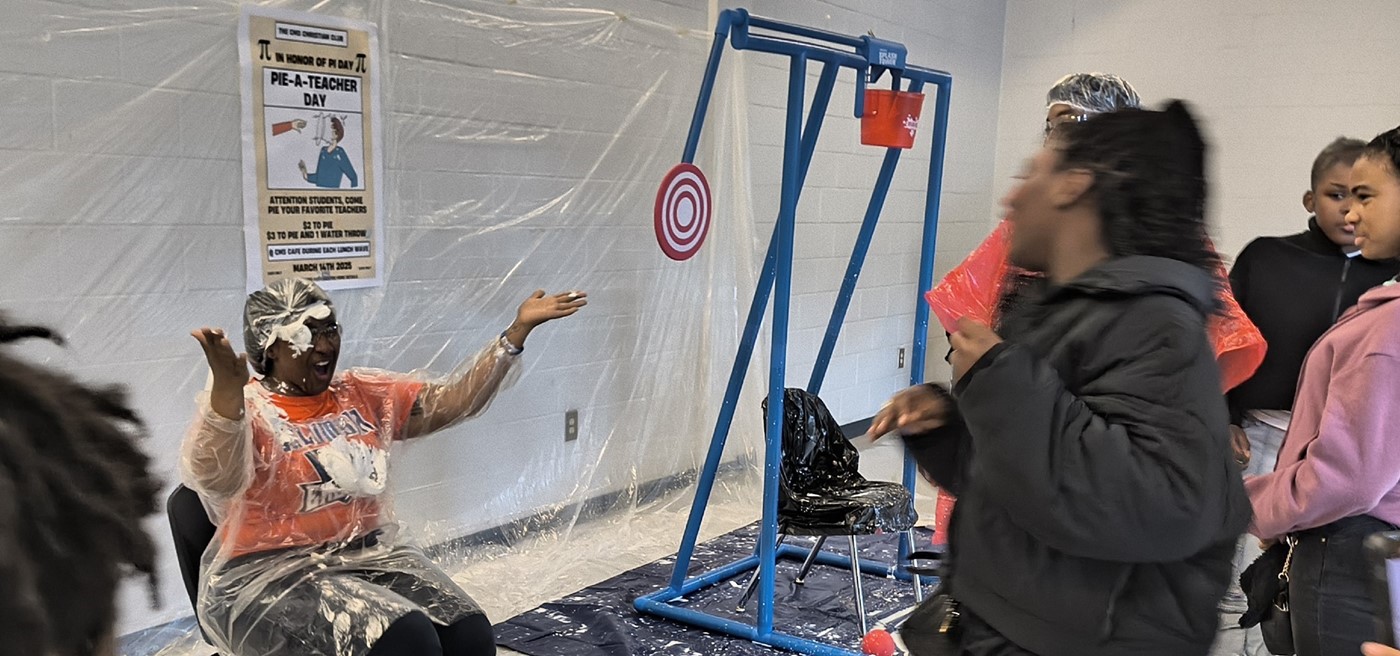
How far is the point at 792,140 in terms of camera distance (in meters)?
2.58

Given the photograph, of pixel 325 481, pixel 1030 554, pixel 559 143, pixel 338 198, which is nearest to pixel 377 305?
pixel 338 198

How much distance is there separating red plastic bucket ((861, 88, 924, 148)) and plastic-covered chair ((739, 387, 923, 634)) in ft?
2.30

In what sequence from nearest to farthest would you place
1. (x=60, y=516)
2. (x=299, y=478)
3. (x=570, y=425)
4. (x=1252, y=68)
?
1. (x=60, y=516)
2. (x=299, y=478)
3. (x=570, y=425)
4. (x=1252, y=68)

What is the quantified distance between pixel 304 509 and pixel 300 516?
14 millimetres

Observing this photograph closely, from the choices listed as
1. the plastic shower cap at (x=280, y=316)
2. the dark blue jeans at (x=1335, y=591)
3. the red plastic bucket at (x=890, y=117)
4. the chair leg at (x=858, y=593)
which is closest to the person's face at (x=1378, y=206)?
the dark blue jeans at (x=1335, y=591)

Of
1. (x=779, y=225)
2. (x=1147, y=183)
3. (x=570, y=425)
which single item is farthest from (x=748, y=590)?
(x=1147, y=183)

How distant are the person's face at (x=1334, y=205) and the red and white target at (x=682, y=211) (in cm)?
146

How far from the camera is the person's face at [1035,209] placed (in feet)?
3.57

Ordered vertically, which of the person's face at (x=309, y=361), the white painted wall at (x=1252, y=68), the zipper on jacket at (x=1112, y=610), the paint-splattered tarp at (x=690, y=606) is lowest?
the paint-splattered tarp at (x=690, y=606)

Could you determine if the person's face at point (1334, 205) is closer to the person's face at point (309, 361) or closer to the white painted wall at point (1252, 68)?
the person's face at point (309, 361)

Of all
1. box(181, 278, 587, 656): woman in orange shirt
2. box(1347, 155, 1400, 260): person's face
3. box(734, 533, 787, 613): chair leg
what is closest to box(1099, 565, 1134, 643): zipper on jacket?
box(1347, 155, 1400, 260): person's face

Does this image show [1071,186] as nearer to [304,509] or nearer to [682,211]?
[304,509]

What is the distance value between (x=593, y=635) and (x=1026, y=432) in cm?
201

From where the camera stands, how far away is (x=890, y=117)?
2.69m
